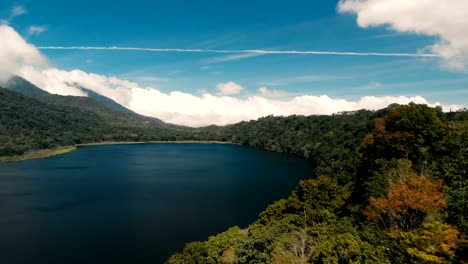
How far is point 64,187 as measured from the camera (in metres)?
107

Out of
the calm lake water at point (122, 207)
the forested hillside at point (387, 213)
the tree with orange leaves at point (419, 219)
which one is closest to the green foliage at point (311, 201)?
the forested hillside at point (387, 213)

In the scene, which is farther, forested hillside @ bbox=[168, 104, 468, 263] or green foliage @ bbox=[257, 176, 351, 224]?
green foliage @ bbox=[257, 176, 351, 224]

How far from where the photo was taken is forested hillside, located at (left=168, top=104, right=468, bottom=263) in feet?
68.5

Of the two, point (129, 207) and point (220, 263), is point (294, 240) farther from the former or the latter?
point (129, 207)

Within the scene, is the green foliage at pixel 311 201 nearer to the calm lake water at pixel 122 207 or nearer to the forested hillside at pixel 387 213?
the forested hillside at pixel 387 213

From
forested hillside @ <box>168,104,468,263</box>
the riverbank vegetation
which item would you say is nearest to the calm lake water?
the riverbank vegetation

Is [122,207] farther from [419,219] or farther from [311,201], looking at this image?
[419,219]

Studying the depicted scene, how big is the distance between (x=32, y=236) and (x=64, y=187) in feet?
156

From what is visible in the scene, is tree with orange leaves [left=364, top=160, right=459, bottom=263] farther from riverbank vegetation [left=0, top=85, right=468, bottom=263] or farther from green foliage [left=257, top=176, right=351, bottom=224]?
green foliage [left=257, top=176, right=351, bottom=224]

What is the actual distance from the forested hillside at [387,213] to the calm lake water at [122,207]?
20.3 meters

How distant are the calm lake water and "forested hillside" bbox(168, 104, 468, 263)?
20258 mm

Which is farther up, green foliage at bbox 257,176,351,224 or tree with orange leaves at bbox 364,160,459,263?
tree with orange leaves at bbox 364,160,459,263

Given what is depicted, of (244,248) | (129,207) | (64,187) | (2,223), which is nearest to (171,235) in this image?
(129,207)

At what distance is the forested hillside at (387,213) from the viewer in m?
20.9
